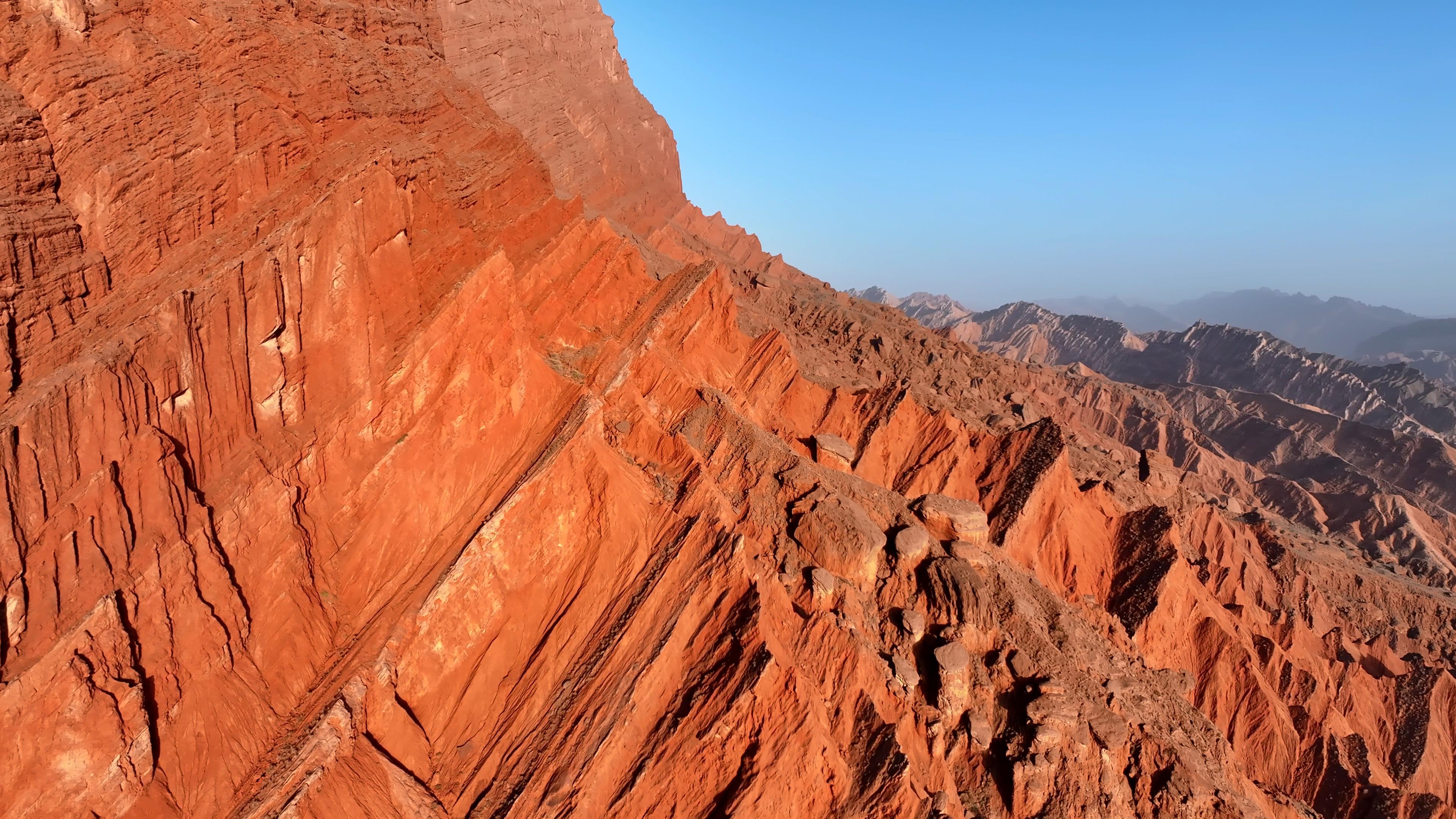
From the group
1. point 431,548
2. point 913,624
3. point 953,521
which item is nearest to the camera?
point 431,548

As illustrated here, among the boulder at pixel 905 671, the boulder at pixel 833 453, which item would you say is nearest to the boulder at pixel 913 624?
the boulder at pixel 905 671

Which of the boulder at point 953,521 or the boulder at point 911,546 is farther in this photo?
the boulder at point 953,521

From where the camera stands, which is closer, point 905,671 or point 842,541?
point 905,671

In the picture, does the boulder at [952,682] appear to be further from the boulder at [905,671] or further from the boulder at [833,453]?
the boulder at [833,453]

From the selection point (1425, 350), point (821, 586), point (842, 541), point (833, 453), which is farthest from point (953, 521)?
point (1425, 350)

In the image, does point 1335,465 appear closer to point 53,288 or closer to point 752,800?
point 752,800

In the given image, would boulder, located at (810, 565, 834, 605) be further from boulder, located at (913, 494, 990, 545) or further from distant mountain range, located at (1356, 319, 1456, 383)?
distant mountain range, located at (1356, 319, 1456, 383)

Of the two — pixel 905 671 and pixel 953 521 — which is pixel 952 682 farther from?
pixel 953 521

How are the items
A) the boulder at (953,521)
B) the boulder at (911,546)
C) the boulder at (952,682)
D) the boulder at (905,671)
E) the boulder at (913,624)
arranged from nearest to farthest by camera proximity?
1. the boulder at (952,682)
2. the boulder at (905,671)
3. the boulder at (913,624)
4. the boulder at (911,546)
5. the boulder at (953,521)
